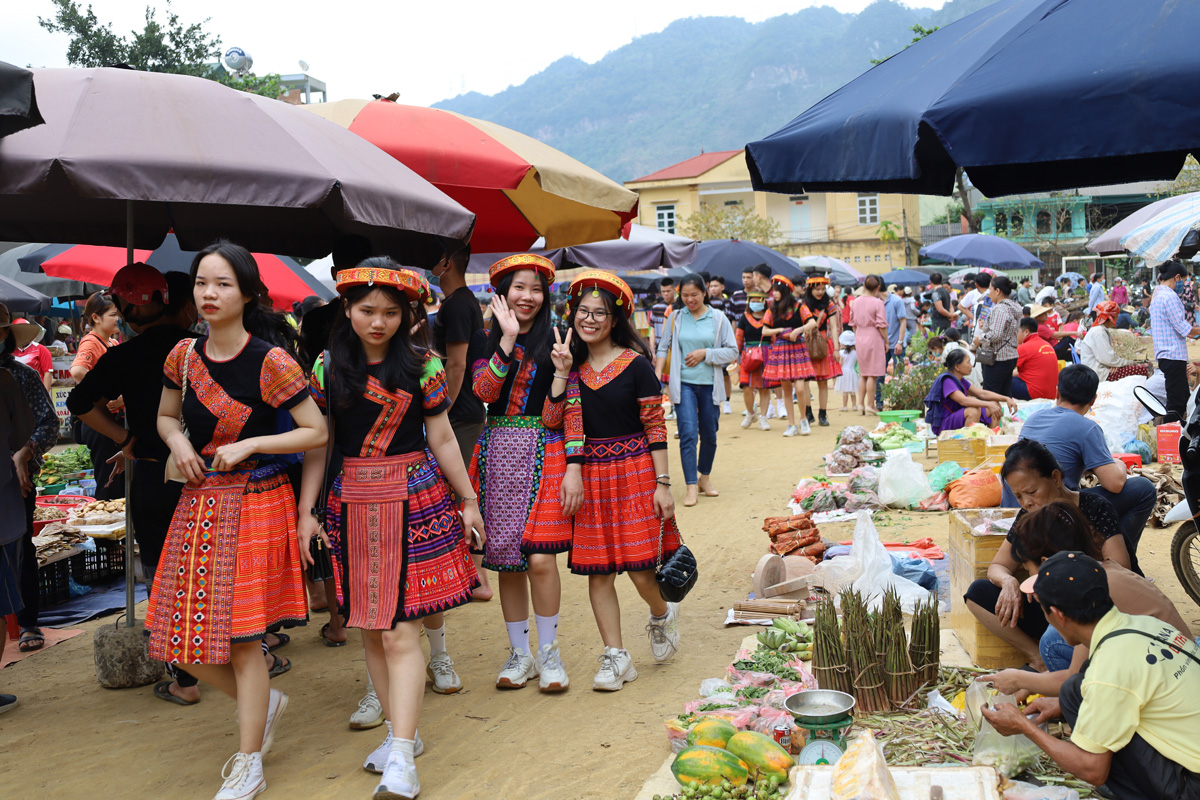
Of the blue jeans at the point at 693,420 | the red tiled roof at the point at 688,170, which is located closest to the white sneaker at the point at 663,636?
the blue jeans at the point at 693,420

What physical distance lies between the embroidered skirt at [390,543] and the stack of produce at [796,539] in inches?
119

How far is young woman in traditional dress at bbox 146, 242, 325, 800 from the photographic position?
3326 mm

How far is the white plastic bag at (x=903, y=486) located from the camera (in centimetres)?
786

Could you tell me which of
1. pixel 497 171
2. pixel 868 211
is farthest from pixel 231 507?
pixel 868 211

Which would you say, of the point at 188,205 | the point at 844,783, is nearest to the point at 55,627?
the point at 188,205

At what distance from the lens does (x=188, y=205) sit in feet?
17.3

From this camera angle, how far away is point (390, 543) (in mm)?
3504

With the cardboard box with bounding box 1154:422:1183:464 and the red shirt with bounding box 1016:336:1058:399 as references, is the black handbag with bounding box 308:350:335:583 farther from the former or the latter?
the red shirt with bounding box 1016:336:1058:399

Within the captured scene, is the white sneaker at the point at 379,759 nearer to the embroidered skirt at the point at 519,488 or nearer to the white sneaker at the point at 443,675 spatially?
the white sneaker at the point at 443,675

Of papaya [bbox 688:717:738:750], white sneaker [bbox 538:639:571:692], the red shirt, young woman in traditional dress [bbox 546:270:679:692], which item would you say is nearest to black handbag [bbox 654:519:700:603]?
young woman in traditional dress [bbox 546:270:679:692]

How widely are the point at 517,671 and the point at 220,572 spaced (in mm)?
1638

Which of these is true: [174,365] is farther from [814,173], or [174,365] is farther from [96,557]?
[96,557]

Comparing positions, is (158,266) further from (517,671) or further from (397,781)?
(397,781)

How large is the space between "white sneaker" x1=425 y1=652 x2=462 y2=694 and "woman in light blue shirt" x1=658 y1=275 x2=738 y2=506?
4.18 meters
